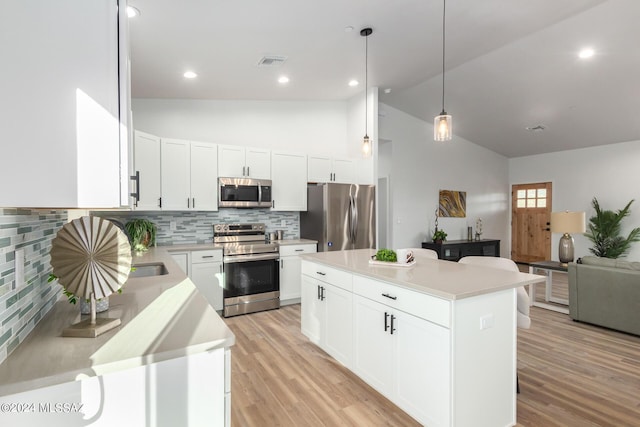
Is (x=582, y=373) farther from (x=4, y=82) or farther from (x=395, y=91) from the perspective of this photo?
(x=395, y=91)

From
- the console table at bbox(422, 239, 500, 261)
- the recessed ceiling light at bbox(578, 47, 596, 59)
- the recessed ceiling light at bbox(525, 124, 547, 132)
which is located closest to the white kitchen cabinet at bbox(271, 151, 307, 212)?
Result: the console table at bbox(422, 239, 500, 261)

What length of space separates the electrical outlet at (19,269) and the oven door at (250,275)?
2988mm

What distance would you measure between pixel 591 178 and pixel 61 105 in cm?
883

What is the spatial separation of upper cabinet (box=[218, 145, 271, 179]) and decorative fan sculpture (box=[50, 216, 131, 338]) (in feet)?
10.6

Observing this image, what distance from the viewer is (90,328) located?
1201 mm

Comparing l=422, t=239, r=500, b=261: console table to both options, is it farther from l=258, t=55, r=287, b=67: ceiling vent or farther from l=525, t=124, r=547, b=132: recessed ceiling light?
l=258, t=55, r=287, b=67: ceiling vent

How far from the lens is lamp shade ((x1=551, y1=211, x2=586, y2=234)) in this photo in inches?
176

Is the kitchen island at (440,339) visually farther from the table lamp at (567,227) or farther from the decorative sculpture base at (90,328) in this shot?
the table lamp at (567,227)

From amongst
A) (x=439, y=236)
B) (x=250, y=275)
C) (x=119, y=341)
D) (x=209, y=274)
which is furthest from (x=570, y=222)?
(x=119, y=341)

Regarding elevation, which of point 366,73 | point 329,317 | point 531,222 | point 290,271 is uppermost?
point 366,73

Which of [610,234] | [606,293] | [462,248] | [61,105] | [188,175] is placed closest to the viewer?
[61,105]

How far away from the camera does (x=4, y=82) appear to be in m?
0.84

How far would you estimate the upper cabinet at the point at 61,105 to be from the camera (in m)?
0.86

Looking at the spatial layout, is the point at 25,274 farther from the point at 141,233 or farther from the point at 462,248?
the point at 462,248
